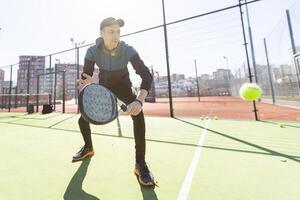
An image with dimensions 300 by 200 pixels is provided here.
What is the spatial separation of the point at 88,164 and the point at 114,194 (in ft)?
3.44

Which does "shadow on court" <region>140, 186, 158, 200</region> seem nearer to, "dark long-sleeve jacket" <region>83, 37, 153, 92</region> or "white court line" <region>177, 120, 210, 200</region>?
"white court line" <region>177, 120, 210, 200</region>

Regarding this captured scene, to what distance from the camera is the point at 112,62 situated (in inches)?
107

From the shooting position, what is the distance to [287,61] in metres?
10.0

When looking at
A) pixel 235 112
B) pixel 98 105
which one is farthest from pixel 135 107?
pixel 235 112

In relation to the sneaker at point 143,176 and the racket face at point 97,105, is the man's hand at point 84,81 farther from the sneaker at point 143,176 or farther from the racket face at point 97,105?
the sneaker at point 143,176

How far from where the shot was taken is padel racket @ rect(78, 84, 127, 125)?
6.28ft

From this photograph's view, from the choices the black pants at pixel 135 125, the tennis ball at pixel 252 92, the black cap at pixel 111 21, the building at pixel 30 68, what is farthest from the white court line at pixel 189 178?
the building at pixel 30 68

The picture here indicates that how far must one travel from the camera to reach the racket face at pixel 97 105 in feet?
6.28

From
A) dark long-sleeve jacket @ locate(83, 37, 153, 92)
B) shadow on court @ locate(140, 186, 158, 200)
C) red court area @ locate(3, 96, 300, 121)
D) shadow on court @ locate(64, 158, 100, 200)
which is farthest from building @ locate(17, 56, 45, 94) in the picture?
shadow on court @ locate(140, 186, 158, 200)

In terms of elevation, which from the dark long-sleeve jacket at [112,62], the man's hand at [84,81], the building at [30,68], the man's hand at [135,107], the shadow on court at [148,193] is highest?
the building at [30,68]

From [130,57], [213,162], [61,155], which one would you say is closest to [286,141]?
[213,162]

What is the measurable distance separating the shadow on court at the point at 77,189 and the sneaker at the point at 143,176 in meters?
0.51

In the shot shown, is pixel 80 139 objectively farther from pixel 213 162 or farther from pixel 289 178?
pixel 289 178

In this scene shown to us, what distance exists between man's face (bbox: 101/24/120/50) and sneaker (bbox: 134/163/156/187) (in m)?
1.49
